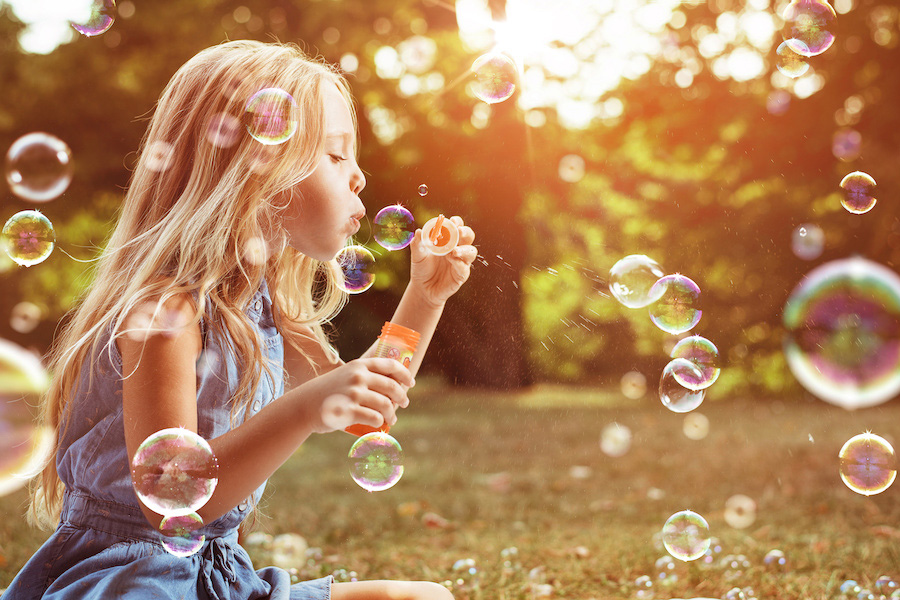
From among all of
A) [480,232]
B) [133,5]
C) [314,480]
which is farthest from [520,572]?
[133,5]

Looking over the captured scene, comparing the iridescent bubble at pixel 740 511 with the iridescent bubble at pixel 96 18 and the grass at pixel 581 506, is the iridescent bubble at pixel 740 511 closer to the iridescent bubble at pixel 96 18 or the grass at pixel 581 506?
the grass at pixel 581 506

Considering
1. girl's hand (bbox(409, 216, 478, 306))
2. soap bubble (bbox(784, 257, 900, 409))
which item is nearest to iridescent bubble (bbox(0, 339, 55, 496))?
girl's hand (bbox(409, 216, 478, 306))

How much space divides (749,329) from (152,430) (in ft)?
29.2

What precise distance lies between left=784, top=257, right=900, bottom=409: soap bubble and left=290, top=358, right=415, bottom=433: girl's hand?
655 centimetres

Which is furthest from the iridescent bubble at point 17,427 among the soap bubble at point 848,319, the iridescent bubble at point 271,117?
the soap bubble at point 848,319

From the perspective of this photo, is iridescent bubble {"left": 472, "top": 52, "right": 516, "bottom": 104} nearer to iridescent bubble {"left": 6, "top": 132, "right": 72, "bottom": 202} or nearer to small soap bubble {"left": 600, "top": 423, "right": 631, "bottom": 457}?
iridescent bubble {"left": 6, "top": 132, "right": 72, "bottom": 202}

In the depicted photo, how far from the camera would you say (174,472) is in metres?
1.46

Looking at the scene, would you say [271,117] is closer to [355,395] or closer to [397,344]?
[397,344]

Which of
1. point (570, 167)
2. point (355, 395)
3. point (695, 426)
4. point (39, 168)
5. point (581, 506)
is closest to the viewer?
point (355, 395)

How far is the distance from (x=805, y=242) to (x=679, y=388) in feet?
17.3

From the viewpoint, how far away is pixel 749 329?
31.3 feet

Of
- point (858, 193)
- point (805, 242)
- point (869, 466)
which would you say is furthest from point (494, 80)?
point (805, 242)

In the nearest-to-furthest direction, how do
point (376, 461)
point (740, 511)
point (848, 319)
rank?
point (376, 461) < point (740, 511) < point (848, 319)

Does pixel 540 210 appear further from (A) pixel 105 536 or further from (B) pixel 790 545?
(A) pixel 105 536
